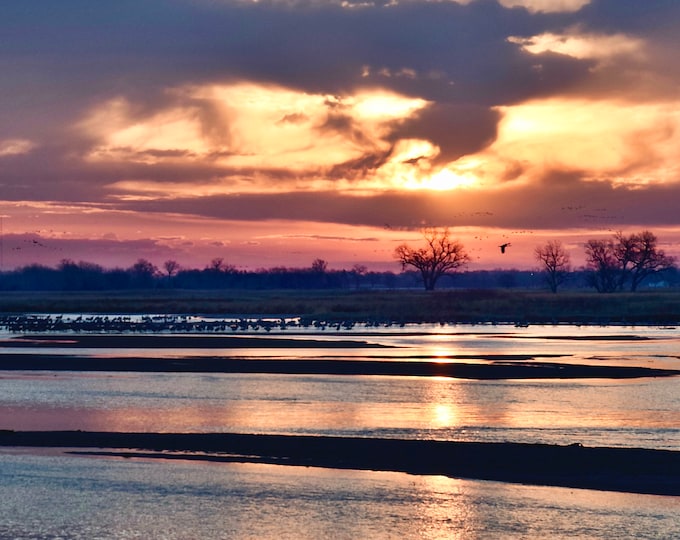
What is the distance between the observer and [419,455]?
68.4 ft

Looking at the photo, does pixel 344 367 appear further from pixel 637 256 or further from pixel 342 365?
pixel 637 256

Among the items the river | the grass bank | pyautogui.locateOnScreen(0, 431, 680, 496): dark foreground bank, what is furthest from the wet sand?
the grass bank

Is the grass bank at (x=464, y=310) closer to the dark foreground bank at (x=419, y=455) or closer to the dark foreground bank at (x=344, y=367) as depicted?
the dark foreground bank at (x=344, y=367)

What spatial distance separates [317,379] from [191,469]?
1665cm

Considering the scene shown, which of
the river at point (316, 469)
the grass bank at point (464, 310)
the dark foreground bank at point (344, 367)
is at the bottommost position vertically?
the river at point (316, 469)

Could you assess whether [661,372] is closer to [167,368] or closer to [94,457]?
[167,368]

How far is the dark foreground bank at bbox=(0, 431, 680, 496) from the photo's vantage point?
18641mm

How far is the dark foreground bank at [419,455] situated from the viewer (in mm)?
18641

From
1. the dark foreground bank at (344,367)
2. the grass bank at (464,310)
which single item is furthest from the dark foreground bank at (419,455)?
the grass bank at (464,310)

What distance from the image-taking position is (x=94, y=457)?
20.9 m

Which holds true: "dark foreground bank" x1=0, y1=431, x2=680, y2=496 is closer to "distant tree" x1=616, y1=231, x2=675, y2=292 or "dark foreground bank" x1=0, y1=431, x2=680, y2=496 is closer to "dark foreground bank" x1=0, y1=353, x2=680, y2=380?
"dark foreground bank" x1=0, y1=353, x2=680, y2=380

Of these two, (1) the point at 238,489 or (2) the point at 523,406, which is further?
(2) the point at 523,406

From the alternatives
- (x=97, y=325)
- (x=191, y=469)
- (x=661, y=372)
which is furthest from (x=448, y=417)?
(x=97, y=325)

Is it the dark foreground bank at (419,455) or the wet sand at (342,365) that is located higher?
the wet sand at (342,365)
